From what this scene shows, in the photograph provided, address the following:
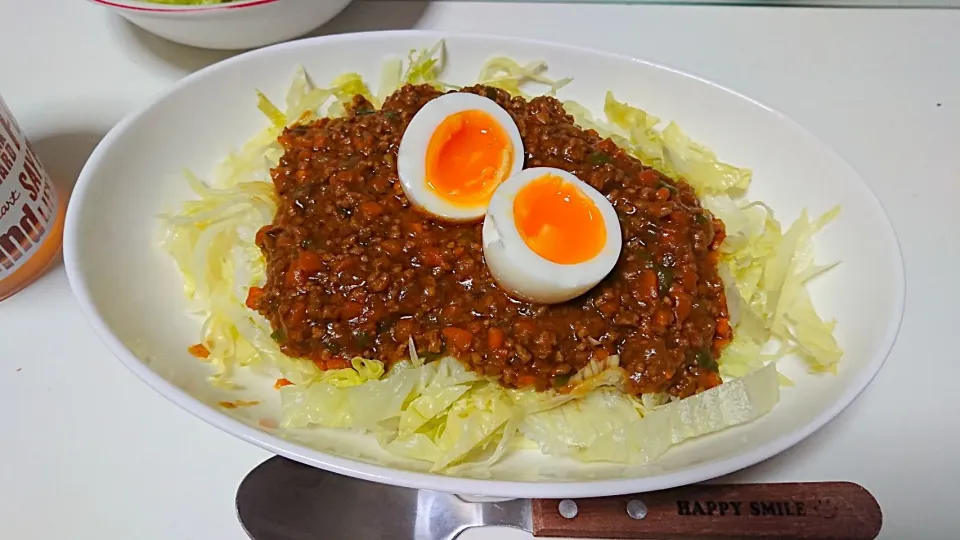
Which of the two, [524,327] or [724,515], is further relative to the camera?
[524,327]

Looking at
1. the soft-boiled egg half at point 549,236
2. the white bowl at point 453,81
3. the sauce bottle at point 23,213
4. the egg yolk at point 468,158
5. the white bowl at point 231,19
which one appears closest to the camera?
the white bowl at point 453,81

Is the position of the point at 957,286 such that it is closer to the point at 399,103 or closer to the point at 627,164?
the point at 627,164

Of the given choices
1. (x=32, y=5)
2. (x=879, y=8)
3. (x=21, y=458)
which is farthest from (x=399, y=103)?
(x=879, y=8)

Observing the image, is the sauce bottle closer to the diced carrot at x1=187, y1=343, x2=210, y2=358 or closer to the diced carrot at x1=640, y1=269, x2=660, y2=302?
the diced carrot at x1=187, y1=343, x2=210, y2=358

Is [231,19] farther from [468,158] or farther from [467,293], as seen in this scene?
[467,293]

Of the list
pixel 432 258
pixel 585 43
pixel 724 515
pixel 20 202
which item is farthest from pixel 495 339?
pixel 585 43

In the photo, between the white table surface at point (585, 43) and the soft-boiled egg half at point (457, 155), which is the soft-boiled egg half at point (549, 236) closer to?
the soft-boiled egg half at point (457, 155)

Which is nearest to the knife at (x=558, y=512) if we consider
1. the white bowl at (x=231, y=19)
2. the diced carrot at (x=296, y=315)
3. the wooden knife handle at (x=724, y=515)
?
the wooden knife handle at (x=724, y=515)
